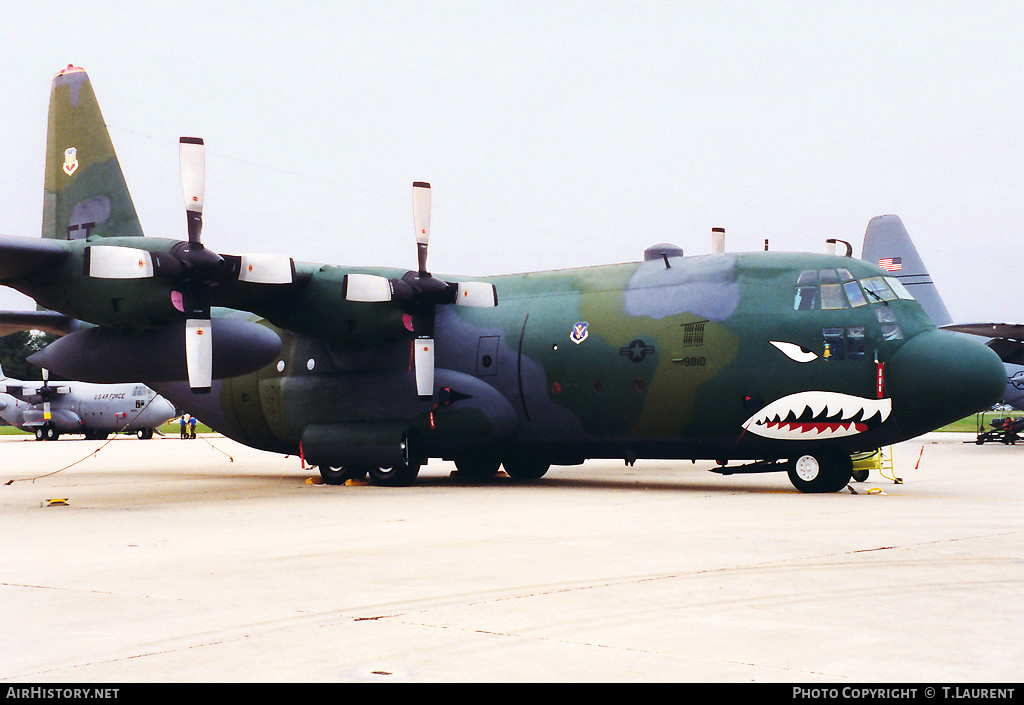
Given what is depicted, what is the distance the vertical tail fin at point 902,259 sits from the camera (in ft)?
125

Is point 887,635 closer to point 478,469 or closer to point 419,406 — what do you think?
point 419,406

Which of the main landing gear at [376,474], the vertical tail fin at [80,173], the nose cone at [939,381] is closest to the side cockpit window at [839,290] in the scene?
the nose cone at [939,381]

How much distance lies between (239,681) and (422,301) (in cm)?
1427

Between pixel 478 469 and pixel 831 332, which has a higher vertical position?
pixel 831 332

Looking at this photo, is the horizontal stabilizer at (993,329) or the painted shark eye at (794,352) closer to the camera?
the painted shark eye at (794,352)

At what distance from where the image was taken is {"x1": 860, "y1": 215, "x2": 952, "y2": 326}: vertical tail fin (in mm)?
38094

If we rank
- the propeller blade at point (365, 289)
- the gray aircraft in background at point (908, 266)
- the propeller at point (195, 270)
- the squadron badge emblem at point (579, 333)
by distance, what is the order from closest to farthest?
the propeller at point (195, 270) < the propeller blade at point (365, 289) < the squadron badge emblem at point (579, 333) < the gray aircraft in background at point (908, 266)

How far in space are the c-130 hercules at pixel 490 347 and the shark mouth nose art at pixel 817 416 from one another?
3 centimetres

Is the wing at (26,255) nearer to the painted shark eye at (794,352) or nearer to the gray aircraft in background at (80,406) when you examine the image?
the painted shark eye at (794,352)

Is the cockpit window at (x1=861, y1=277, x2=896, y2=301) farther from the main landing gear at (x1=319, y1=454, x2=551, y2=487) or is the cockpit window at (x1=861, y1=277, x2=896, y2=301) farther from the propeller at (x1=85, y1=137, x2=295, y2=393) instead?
the propeller at (x1=85, y1=137, x2=295, y2=393)

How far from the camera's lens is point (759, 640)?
5.81 m

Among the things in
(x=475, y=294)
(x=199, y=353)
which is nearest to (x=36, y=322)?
(x=199, y=353)

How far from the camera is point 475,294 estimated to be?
19.2 metres

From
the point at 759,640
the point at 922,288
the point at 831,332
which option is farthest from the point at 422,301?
the point at 922,288
